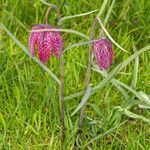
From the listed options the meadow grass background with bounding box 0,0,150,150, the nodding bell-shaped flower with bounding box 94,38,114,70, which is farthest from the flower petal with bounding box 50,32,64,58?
the meadow grass background with bounding box 0,0,150,150

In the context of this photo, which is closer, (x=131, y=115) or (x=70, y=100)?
(x=131, y=115)

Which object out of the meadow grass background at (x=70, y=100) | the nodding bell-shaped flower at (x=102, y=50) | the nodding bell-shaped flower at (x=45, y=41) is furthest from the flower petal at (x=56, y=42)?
the meadow grass background at (x=70, y=100)

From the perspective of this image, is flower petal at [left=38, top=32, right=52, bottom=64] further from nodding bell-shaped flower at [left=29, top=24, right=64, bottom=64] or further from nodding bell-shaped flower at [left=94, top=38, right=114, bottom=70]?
nodding bell-shaped flower at [left=94, top=38, right=114, bottom=70]

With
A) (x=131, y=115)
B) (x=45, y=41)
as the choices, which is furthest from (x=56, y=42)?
(x=131, y=115)

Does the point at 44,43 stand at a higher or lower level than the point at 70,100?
higher

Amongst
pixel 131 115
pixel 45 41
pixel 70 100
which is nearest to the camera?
pixel 45 41

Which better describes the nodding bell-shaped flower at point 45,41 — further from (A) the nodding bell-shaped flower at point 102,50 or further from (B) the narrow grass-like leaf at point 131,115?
(B) the narrow grass-like leaf at point 131,115

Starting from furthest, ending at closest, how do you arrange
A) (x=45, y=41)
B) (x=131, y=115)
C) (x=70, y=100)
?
(x=70, y=100)
(x=131, y=115)
(x=45, y=41)

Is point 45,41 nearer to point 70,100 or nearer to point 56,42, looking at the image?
point 56,42

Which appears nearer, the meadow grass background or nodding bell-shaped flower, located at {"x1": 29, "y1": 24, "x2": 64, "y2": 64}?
nodding bell-shaped flower, located at {"x1": 29, "y1": 24, "x2": 64, "y2": 64}
